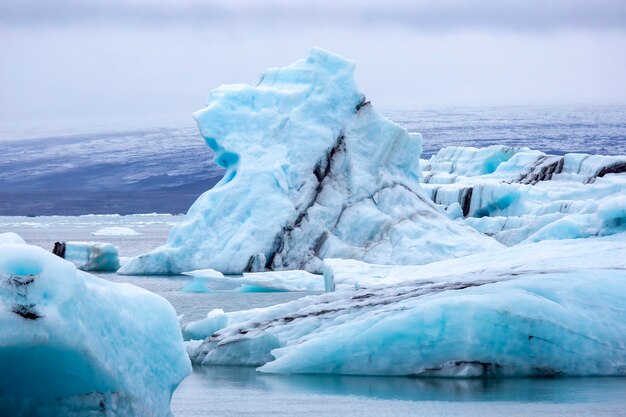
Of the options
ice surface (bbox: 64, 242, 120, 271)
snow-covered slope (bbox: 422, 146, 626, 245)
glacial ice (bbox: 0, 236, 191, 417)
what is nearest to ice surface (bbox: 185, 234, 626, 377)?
glacial ice (bbox: 0, 236, 191, 417)

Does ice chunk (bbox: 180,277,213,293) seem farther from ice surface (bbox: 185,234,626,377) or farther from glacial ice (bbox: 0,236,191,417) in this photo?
glacial ice (bbox: 0,236,191,417)

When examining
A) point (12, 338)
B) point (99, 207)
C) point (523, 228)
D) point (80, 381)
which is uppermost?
point (12, 338)

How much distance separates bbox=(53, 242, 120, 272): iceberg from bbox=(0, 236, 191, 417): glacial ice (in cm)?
1406

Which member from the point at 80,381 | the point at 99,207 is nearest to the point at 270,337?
the point at 80,381

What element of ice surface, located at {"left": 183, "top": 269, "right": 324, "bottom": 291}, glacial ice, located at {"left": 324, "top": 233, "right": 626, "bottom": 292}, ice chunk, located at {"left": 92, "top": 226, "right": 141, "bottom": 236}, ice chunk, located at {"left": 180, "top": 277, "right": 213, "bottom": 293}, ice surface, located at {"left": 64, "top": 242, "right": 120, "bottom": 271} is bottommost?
ice chunk, located at {"left": 92, "top": 226, "right": 141, "bottom": 236}

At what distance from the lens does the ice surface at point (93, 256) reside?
19250mm

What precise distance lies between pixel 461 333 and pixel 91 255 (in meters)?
12.3

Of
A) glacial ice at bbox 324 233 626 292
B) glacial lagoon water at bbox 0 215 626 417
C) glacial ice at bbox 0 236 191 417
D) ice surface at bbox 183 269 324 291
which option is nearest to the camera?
glacial ice at bbox 0 236 191 417

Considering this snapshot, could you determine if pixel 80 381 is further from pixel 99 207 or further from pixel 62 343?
pixel 99 207

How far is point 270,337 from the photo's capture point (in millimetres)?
8922

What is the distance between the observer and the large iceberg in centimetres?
1770

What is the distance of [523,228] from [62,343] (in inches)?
669

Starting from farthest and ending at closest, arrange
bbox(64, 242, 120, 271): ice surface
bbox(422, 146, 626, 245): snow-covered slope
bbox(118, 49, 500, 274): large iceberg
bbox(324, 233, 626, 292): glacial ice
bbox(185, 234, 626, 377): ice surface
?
bbox(422, 146, 626, 245): snow-covered slope
bbox(64, 242, 120, 271): ice surface
bbox(118, 49, 500, 274): large iceberg
bbox(324, 233, 626, 292): glacial ice
bbox(185, 234, 626, 377): ice surface

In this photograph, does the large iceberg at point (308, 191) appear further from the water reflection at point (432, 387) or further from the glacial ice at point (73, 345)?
the glacial ice at point (73, 345)
